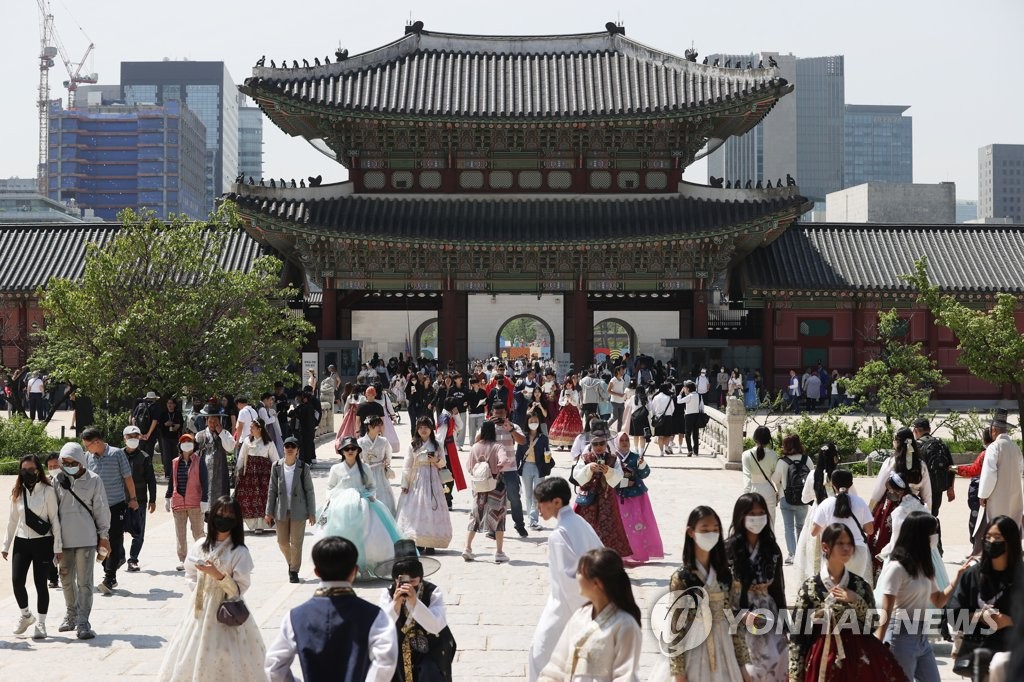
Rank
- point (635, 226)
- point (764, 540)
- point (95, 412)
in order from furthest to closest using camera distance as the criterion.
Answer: point (635, 226) → point (95, 412) → point (764, 540)

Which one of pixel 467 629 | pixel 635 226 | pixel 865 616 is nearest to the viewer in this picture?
pixel 865 616

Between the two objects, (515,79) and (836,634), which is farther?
(515,79)

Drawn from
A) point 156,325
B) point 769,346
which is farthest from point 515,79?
point 156,325

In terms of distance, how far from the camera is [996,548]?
22.3 feet

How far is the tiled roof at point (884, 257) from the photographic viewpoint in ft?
116

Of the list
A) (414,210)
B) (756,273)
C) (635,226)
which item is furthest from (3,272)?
(756,273)

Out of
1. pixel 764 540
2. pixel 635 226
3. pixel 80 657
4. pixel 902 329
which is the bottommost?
pixel 80 657

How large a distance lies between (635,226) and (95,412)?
1778 cm

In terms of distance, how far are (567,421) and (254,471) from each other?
10566 mm

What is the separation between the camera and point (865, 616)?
6578 mm

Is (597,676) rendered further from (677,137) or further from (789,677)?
(677,137)

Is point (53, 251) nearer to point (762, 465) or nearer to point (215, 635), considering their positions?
point (762, 465)

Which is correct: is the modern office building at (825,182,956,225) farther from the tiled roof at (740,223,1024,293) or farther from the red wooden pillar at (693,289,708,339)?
the red wooden pillar at (693,289,708,339)

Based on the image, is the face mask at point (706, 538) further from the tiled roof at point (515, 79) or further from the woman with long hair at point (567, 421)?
the tiled roof at point (515, 79)
